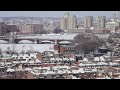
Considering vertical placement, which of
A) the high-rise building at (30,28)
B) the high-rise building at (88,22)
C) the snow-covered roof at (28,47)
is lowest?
the snow-covered roof at (28,47)

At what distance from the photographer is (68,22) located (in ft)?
27.2

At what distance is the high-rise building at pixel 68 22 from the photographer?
8266mm

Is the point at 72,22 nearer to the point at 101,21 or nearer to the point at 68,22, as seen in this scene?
the point at 68,22

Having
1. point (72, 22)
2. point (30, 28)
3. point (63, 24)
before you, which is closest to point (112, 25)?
point (72, 22)

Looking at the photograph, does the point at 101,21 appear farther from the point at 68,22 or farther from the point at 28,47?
the point at 28,47

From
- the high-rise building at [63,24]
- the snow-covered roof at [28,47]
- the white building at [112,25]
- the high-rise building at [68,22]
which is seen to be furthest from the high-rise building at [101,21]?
the snow-covered roof at [28,47]

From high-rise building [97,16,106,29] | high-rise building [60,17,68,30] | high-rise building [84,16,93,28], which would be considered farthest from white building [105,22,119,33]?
high-rise building [60,17,68,30]

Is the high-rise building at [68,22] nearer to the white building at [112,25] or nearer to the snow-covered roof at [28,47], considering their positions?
the snow-covered roof at [28,47]

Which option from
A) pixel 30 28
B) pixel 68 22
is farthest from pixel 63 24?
pixel 30 28

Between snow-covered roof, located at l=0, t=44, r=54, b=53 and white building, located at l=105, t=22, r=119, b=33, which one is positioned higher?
white building, located at l=105, t=22, r=119, b=33

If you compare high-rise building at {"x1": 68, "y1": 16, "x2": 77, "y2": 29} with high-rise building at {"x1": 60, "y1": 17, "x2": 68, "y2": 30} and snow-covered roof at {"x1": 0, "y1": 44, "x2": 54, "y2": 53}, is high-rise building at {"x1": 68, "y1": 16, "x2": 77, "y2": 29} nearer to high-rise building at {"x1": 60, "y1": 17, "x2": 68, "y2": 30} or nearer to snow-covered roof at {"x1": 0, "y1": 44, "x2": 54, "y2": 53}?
high-rise building at {"x1": 60, "y1": 17, "x2": 68, "y2": 30}

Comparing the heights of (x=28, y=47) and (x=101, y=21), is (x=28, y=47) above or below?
below

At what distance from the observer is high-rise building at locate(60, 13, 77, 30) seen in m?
8.27
